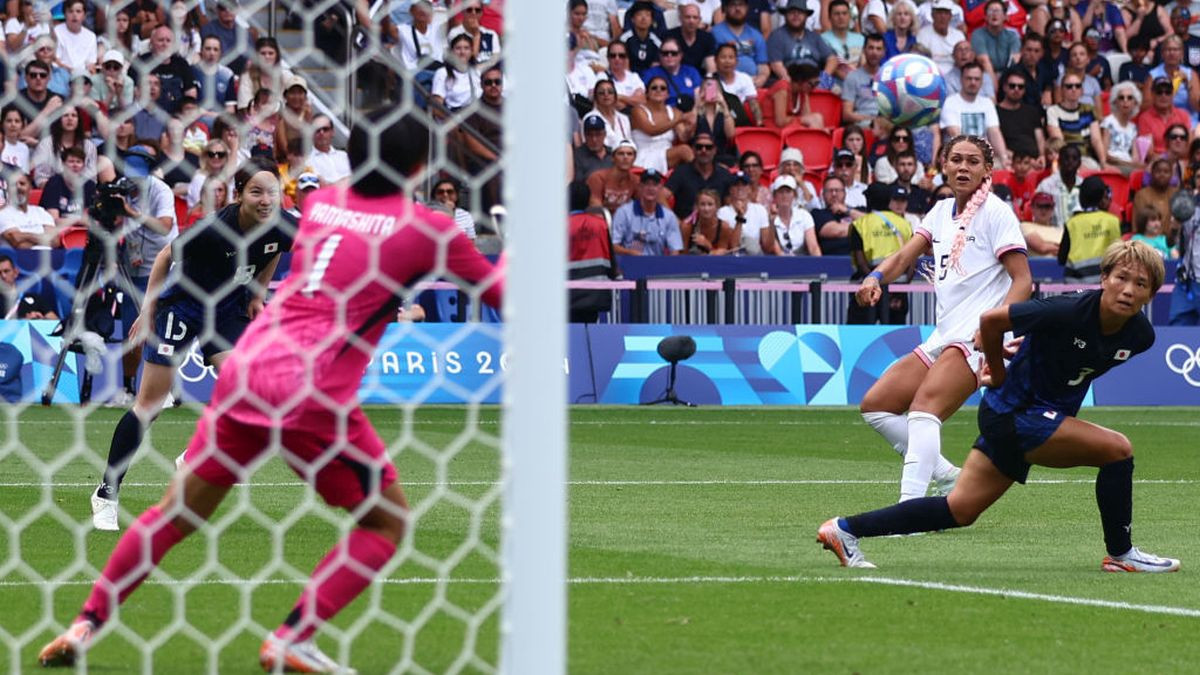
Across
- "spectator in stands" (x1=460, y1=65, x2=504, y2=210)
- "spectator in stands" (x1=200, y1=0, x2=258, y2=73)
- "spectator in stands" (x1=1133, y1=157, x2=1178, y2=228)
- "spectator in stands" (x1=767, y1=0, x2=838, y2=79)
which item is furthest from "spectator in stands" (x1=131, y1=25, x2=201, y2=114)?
"spectator in stands" (x1=1133, y1=157, x2=1178, y2=228)

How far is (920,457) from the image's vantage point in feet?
31.0

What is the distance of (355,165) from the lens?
18.6 feet

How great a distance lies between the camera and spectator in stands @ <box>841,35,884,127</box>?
23891 millimetres

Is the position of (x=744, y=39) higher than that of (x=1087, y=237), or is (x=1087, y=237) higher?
(x=744, y=39)

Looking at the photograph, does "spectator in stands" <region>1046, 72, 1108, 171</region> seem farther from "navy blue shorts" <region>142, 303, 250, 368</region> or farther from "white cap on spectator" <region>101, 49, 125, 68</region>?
"navy blue shorts" <region>142, 303, 250, 368</region>

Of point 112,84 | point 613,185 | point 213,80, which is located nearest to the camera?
point 112,84

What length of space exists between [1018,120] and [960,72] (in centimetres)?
96

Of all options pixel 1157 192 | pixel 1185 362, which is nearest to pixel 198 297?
pixel 1185 362

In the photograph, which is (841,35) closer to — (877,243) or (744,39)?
(744,39)

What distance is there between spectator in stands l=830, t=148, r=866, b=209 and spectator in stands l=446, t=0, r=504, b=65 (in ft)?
16.2

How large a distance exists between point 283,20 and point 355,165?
14107mm

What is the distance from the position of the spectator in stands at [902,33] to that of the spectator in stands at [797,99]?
125cm

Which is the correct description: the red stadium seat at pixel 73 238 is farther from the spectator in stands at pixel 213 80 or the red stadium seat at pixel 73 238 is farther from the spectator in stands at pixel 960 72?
the spectator in stands at pixel 960 72

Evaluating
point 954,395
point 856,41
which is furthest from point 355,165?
point 856,41
